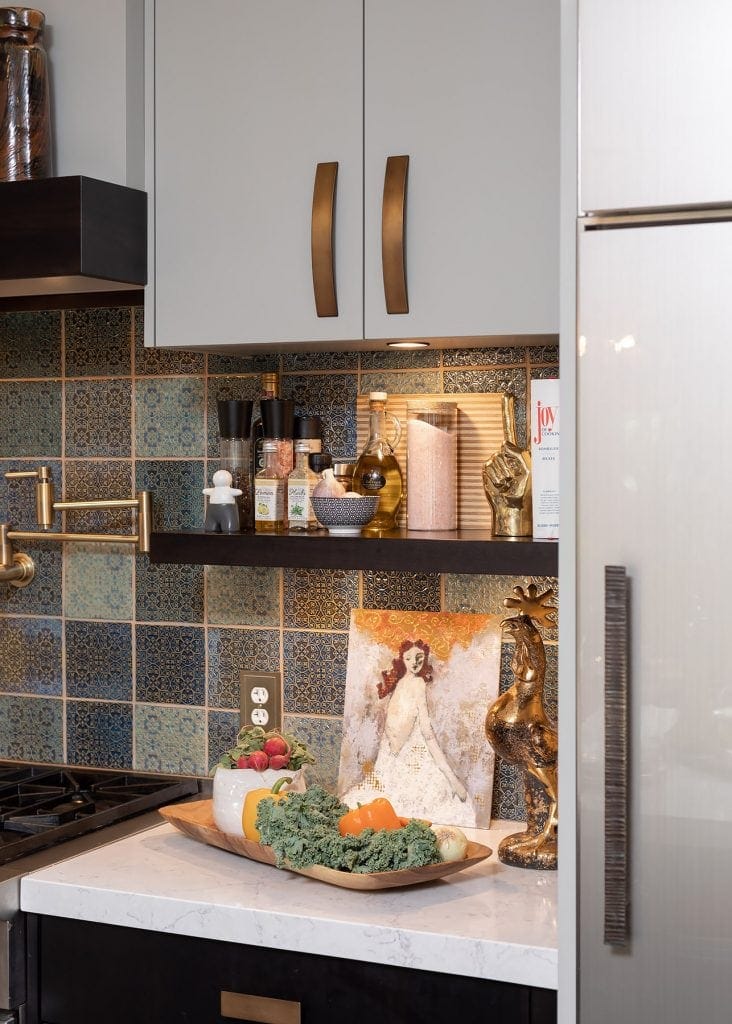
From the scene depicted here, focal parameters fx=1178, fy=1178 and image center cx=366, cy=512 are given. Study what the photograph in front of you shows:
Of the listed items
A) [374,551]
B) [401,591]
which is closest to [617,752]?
[374,551]

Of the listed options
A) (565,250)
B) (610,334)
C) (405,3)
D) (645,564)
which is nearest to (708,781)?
(645,564)

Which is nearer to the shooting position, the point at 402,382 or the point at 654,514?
the point at 654,514

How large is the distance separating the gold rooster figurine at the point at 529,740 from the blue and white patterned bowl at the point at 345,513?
0.92ft

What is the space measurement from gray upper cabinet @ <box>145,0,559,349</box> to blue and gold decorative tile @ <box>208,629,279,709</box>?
62 centimetres

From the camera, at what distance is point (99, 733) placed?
2422 mm

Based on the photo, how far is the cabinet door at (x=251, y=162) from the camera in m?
1.84

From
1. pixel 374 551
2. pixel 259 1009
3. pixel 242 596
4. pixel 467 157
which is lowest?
pixel 259 1009

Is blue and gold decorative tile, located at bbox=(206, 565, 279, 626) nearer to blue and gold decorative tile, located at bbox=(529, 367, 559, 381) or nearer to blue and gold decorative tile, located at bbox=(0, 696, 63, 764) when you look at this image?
blue and gold decorative tile, located at bbox=(0, 696, 63, 764)

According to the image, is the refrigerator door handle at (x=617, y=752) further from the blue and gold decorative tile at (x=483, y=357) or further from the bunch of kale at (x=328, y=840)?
the blue and gold decorative tile at (x=483, y=357)

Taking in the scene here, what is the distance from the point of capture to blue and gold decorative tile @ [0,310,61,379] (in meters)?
2.45

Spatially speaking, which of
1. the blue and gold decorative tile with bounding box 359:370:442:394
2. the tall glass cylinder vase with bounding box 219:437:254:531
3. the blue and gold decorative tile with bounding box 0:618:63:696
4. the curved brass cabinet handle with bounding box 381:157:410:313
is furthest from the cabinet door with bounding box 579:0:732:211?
the blue and gold decorative tile with bounding box 0:618:63:696

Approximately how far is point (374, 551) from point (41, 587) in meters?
0.92

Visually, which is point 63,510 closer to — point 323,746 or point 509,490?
point 323,746

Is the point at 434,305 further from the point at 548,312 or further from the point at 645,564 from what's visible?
the point at 645,564
